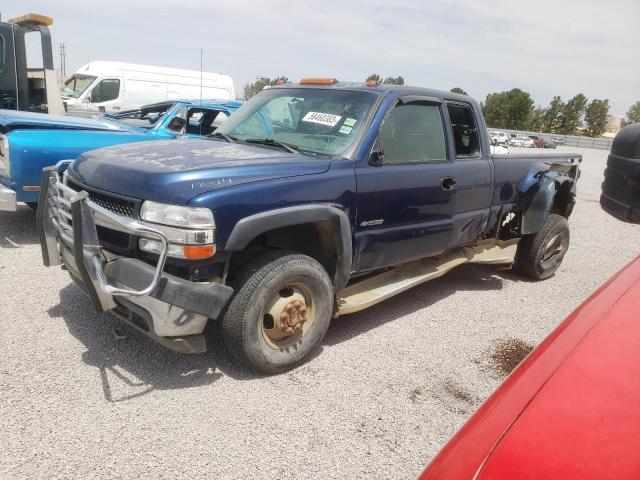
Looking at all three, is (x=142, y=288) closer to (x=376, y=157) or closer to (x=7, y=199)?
(x=376, y=157)

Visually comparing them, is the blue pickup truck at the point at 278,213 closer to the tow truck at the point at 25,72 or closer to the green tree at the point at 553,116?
the tow truck at the point at 25,72

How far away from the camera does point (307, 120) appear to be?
12.3 ft

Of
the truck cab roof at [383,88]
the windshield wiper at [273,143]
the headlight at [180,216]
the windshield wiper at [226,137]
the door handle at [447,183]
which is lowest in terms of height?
the headlight at [180,216]

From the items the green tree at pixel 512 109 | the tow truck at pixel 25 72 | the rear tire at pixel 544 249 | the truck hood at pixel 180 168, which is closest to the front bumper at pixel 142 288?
the truck hood at pixel 180 168

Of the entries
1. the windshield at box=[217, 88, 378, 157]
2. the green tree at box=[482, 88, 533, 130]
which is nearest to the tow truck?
the windshield at box=[217, 88, 378, 157]

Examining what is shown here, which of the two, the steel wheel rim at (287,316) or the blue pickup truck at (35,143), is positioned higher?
the blue pickup truck at (35,143)

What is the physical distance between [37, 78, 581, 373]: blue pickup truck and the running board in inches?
0.8

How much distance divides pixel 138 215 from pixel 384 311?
239 cm

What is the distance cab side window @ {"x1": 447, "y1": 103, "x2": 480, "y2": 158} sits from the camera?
4613 millimetres

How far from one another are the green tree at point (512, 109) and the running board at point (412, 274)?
2866 inches

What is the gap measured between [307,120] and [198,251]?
5.17 ft

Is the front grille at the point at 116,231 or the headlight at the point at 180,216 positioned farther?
the front grille at the point at 116,231

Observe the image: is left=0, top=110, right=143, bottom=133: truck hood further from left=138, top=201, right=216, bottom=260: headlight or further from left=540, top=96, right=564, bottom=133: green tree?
left=540, top=96, right=564, bottom=133: green tree

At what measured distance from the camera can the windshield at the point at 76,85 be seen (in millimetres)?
13469
